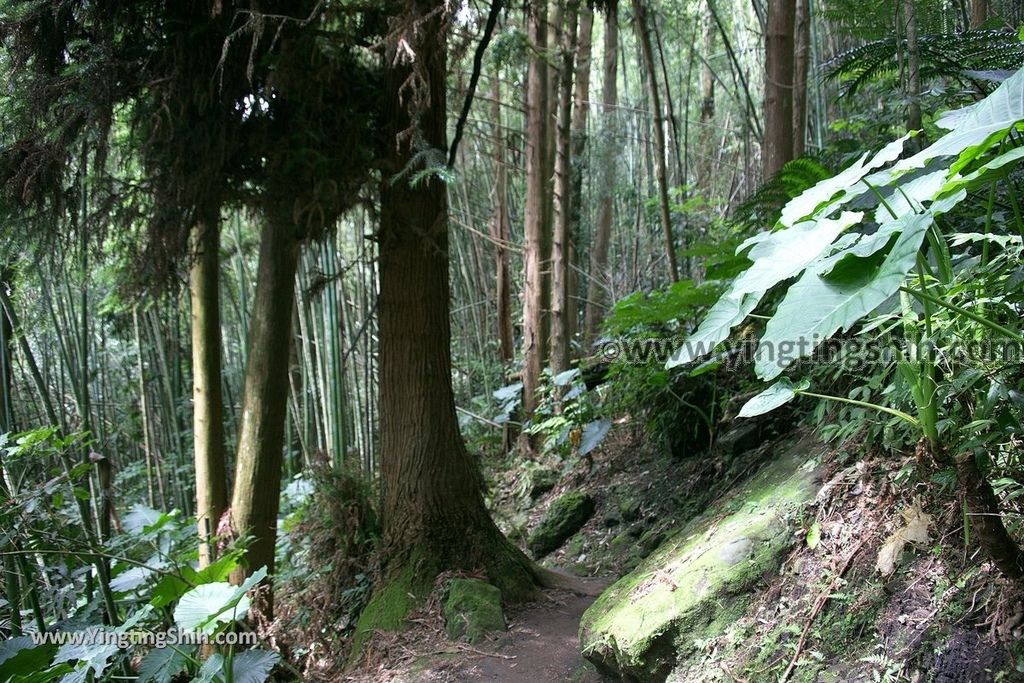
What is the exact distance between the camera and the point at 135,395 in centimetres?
785

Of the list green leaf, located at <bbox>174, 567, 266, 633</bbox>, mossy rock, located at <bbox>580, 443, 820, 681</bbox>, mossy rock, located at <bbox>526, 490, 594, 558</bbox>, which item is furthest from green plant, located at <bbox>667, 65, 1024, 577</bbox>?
mossy rock, located at <bbox>526, 490, 594, 558</bbox>

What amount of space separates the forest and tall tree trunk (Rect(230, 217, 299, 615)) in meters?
0.02

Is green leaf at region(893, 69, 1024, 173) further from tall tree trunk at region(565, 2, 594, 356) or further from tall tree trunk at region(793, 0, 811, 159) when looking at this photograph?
tall tree trunk at region(565, 2, 594, 356)

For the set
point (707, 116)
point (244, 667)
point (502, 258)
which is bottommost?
point (244, 667)

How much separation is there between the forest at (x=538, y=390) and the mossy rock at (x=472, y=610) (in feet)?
0.05

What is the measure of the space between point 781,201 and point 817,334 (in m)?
2.39

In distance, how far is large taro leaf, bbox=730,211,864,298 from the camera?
1.31 m

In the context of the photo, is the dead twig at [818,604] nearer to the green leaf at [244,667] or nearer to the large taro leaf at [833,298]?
the large taro leaf at [833,298]

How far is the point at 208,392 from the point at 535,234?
2862 millimetres

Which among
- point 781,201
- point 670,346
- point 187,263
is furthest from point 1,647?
point 781,201

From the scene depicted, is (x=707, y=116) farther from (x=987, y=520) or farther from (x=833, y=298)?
(x=833, y=298)

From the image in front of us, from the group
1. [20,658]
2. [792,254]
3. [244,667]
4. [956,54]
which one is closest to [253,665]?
[244,667]

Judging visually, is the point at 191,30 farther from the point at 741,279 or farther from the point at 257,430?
→ the point at 741,279

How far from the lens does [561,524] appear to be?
4.31 metres
